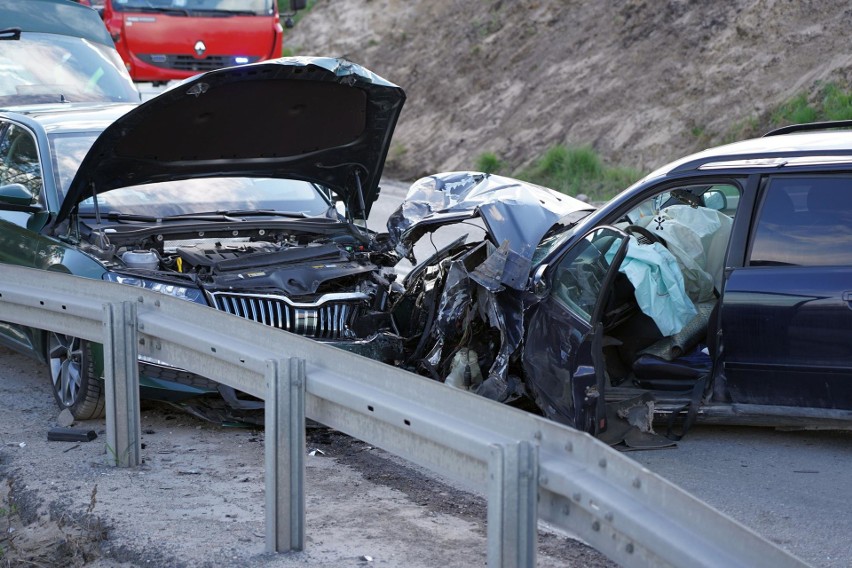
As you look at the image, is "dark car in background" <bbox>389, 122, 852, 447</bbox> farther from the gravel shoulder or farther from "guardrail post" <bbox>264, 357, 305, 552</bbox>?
"guardrail post" <bbox>264, 357, 305, 552</bbox>

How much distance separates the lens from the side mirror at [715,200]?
677 cm

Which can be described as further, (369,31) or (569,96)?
(369,31)

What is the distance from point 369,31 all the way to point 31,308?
67.3 feet

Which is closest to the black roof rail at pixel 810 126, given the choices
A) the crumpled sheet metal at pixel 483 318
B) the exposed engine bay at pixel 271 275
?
the crumpled sheet metal at pixel 483 318

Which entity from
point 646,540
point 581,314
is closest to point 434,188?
point 581,314

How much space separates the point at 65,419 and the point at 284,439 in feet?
8.55

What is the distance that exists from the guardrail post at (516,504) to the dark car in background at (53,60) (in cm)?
807

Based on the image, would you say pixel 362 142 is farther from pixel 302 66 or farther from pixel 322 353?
pixel 322 353

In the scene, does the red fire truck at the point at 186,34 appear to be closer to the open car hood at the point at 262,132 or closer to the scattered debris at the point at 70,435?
the open car hood at the point at 262,132

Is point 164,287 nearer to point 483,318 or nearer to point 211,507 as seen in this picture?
point 211,507

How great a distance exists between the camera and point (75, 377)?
260 inches

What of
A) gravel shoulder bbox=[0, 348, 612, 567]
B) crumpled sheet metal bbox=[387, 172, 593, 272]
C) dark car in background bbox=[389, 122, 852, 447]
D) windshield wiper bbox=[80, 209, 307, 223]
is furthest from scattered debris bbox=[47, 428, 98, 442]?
crumpled sheet metal bbox=[387, 172, 593, 272]

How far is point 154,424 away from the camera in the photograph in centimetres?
664

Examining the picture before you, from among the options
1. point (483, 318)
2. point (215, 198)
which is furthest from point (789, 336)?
point (215, 198)
